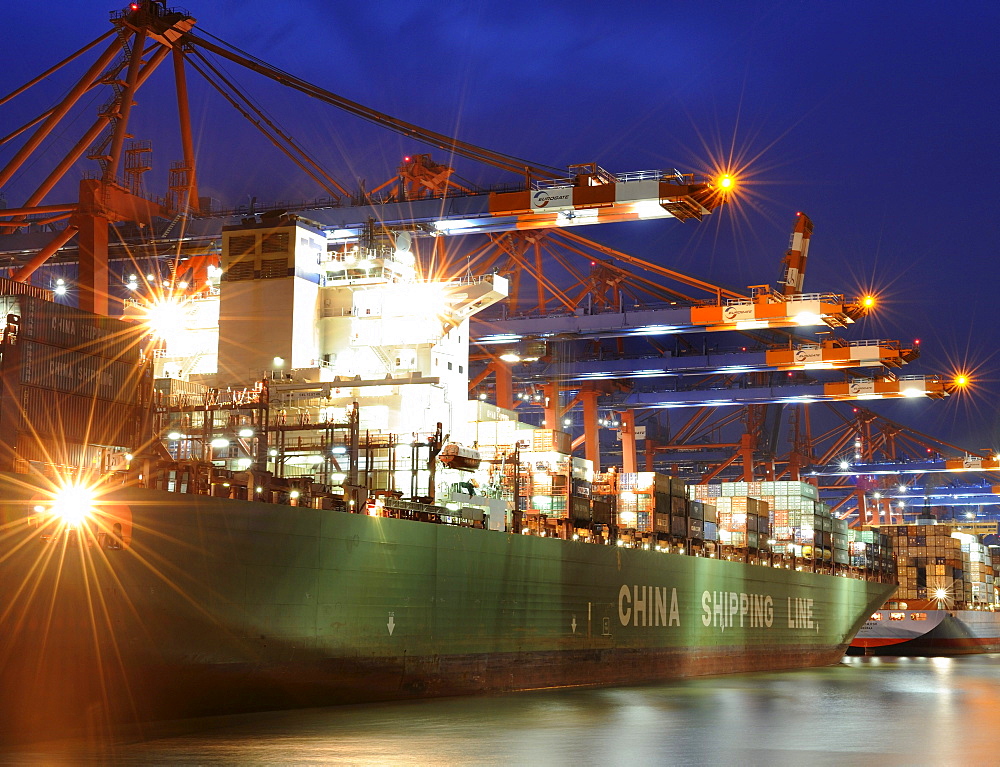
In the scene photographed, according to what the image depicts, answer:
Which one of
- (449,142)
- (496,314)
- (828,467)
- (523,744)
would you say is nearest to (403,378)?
(449,142)

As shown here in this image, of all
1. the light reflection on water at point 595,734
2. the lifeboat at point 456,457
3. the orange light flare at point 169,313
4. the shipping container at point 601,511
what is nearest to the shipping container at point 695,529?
the shipping container at point 601,511

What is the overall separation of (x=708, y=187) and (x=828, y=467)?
157 ft

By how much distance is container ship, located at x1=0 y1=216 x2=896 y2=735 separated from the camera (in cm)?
1566

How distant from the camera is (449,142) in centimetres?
3150

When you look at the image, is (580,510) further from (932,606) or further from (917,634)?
(932,606)

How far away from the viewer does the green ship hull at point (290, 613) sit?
1506 centimetres

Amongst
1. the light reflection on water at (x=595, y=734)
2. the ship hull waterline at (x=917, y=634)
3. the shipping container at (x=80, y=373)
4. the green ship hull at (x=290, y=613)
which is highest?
the shipping container at (x=80, y=373)

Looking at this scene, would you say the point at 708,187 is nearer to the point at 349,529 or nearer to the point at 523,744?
the point at 349,529

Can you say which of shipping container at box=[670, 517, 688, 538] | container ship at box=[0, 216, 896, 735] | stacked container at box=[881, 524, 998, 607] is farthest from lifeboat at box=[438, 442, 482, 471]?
stacked container at box=[881, 524, 998, 607]

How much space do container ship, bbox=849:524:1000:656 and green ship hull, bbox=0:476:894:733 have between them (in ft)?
102

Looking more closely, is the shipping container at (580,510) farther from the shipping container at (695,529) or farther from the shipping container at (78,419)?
the shipping container at (78,419)

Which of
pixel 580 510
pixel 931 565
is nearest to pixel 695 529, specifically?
pixel 580 510

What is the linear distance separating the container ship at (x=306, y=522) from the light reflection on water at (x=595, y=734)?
0.98m

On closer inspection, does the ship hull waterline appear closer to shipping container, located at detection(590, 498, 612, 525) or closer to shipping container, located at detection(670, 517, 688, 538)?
shipping container, located at detection(670, 517, 688, 538)
